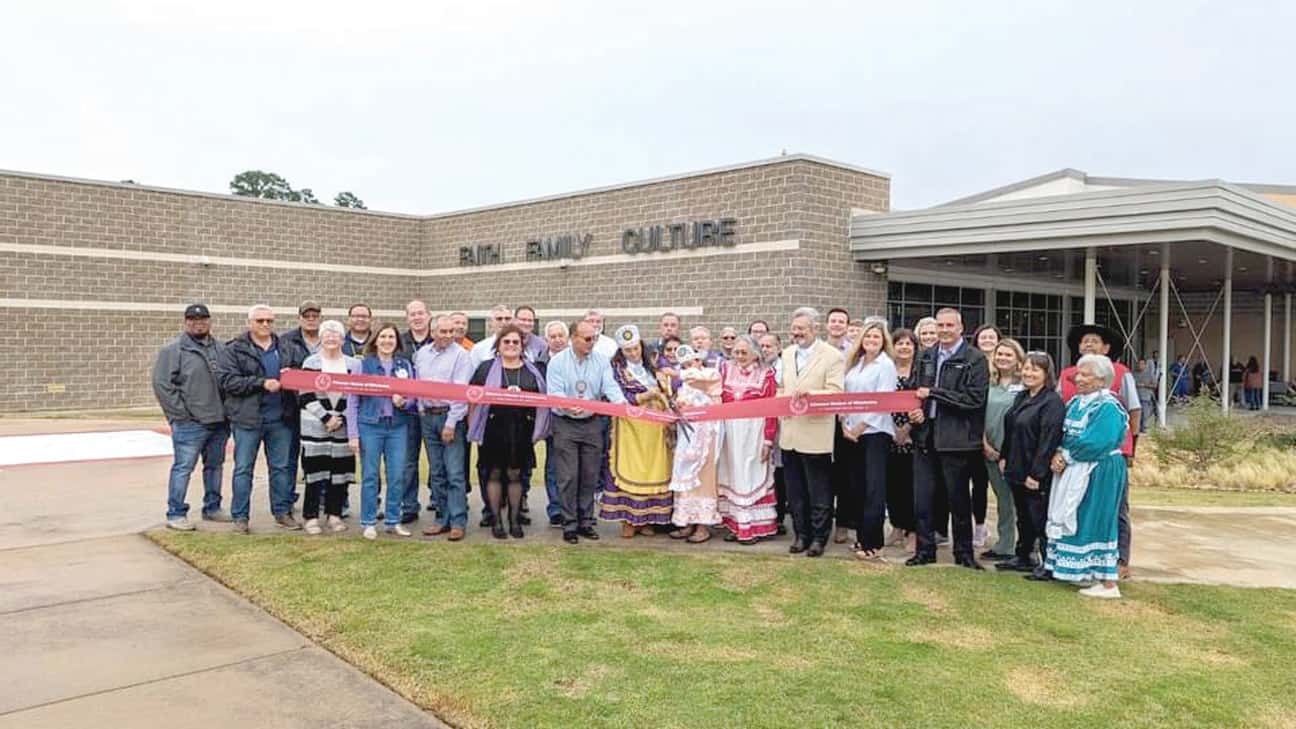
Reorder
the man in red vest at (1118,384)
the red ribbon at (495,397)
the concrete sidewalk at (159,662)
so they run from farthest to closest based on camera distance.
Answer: the red ribbon at (495,397)
the man in red vest at (1118,384)
the concrete sidewalk at (159,662)

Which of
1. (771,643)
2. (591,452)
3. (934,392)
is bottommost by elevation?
(771,643)

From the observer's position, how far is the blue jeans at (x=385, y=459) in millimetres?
7199

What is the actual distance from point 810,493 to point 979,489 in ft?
4.61

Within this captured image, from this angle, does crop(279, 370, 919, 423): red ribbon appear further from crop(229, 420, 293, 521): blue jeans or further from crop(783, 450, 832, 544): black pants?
crop(229, 420, 293, 521): blue jeans

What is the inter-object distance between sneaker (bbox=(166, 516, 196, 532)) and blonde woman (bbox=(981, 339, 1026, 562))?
6.45m

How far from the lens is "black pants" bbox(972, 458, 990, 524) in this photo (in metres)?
6.87

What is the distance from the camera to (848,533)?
24.5ft

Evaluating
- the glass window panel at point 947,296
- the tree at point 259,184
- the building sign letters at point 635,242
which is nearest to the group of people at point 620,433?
the building sign letters at point 635,242

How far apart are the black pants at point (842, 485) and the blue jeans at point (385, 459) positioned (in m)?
3.56

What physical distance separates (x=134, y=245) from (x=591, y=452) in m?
17.0

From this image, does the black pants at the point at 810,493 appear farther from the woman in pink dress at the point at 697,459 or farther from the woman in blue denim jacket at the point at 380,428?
the woman in blue denim jacket at the point at 380,428

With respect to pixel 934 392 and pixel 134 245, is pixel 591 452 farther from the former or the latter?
pixel 134 245

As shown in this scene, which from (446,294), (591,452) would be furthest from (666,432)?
(446,294)

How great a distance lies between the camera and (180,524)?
7355 mm
